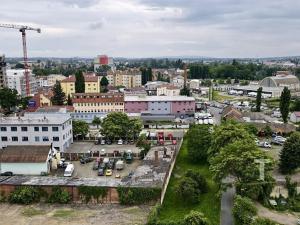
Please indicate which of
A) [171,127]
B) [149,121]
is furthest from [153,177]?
[149,121]

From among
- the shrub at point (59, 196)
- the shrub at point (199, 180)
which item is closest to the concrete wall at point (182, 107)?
the shrub at point (199, 180)

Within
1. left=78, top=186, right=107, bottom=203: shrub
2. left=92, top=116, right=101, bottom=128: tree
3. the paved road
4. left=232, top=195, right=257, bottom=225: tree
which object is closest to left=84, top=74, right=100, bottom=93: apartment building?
left=92, top=116, right=101, bottom=128: tree

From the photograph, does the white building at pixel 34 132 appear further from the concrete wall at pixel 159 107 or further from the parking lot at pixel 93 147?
the concrete wall at pixel 159 107

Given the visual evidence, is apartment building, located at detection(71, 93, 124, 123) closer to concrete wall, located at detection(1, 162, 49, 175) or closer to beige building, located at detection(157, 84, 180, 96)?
beige building, located at detection(157, 84, 180, 96)

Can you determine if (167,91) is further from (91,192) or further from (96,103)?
(91,192)

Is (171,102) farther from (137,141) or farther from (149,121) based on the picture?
(137,141)

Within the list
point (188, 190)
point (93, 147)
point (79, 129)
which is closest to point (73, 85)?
point (79, 129)
